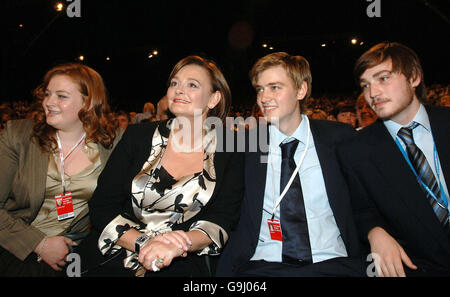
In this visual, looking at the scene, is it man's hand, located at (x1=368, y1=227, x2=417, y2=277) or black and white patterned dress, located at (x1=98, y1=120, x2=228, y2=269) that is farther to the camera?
black and white patterned dress, located at (x1=98, y1=120, x2=228, y2=269)

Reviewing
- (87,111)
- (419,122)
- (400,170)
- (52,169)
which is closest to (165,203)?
(52,169)

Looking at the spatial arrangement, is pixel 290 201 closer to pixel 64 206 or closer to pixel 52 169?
pixel 64 206

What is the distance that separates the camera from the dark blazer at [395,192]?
5.20 ft

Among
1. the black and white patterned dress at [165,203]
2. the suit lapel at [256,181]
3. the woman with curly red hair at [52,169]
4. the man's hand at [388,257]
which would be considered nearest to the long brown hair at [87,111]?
the woman with curly red hair at [52,169]

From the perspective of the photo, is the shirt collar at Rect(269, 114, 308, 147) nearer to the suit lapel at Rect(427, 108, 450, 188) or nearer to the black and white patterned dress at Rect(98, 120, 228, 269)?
the black and white patterned dress at Rect(98, 120, 228, 269)

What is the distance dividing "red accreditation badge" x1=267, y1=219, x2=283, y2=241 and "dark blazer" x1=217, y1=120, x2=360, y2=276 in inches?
3.4

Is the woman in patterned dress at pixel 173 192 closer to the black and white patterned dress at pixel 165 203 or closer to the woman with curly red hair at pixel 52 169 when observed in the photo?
the black and white patterned dress at pixel 165 203

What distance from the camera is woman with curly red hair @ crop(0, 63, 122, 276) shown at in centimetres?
178

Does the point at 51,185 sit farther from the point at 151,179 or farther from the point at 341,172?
the point at 341,172

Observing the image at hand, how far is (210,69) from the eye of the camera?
209 centimetres

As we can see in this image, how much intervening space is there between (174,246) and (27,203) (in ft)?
3.72

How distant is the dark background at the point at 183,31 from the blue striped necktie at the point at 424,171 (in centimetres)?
736

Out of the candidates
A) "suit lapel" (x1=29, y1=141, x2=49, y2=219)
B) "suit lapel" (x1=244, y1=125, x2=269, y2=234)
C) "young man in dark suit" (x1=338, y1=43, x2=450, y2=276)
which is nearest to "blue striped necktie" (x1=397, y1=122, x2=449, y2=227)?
"young man in dark suit" (x1=338, y1=43, x2=450, y2=276)

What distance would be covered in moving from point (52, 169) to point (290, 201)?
162 cm
